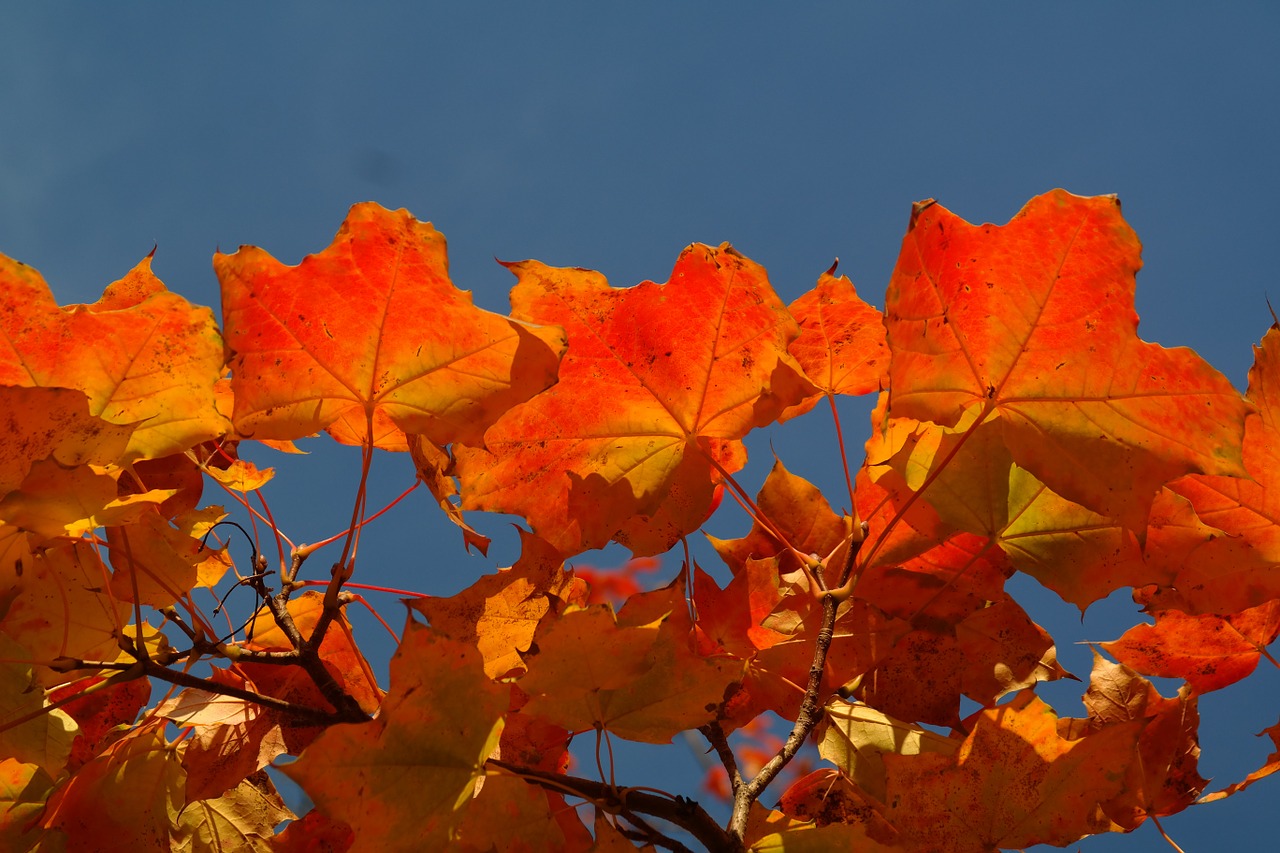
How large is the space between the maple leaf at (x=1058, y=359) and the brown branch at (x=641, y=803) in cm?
31

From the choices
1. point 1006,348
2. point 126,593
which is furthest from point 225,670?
point 1006,348

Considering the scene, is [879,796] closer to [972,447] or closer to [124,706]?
[972,447]

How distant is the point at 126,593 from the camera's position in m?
0.75

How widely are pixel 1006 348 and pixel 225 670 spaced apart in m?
0.68

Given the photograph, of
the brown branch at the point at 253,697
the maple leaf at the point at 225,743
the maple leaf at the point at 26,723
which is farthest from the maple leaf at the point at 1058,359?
the maple leaf at the point at 26,723

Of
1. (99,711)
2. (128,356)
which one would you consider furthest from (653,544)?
(99,711)

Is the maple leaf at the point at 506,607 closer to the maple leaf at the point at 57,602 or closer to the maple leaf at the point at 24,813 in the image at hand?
the maple leaf at the point at 57,602

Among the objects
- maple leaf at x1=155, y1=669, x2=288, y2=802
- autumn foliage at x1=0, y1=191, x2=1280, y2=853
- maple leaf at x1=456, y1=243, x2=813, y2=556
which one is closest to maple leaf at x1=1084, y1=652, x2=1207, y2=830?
autumn foliage at x1=0, y1=191, x2=1280, y2=853

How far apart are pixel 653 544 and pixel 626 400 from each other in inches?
4.7

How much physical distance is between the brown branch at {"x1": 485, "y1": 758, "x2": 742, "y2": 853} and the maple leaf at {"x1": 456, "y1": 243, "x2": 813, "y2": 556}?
17 centimetres

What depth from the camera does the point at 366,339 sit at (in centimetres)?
74

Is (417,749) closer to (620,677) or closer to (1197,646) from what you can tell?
(620,677)

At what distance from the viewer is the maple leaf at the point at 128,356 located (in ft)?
2.47

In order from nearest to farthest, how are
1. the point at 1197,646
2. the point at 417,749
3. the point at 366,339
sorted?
1. the point at 417,749
2. the point at 366,339
3. the point at 1197,646
